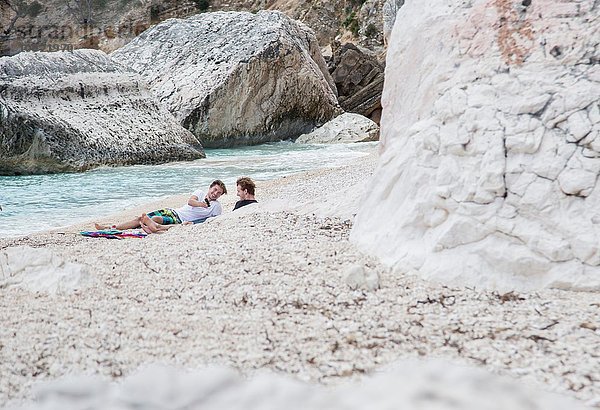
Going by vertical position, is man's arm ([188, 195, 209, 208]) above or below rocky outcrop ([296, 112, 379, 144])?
below

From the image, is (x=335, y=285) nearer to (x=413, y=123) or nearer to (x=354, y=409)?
(x=354, y=409)

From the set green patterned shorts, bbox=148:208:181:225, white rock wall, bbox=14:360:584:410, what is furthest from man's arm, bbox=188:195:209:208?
white rock wall, bbox=14:360:584:410

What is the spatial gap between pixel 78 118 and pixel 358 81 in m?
11.0

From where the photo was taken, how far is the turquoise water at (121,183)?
750cm

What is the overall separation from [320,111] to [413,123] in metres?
14.6

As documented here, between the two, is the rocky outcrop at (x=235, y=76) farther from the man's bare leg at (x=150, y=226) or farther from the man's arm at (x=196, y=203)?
the man's bare leg at (x=150, y=226)

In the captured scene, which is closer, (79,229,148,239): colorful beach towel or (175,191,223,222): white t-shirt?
(79,229,148,239): colorful beach towel

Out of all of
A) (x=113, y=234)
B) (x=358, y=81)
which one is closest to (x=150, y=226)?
(x=113, y=234)

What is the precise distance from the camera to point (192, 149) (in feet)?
44.1

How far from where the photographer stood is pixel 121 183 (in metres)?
10.1

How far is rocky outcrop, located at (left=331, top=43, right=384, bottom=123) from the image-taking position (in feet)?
67.2

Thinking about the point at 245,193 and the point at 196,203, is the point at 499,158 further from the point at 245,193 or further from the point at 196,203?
the point at 196,203

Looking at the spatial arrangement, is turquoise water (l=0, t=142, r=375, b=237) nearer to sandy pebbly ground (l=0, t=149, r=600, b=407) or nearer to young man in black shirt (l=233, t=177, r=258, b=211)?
young man in black shirt (l=233, t=177, r=258, b=211)

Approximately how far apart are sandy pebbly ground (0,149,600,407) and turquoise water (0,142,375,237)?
4.12 meters
